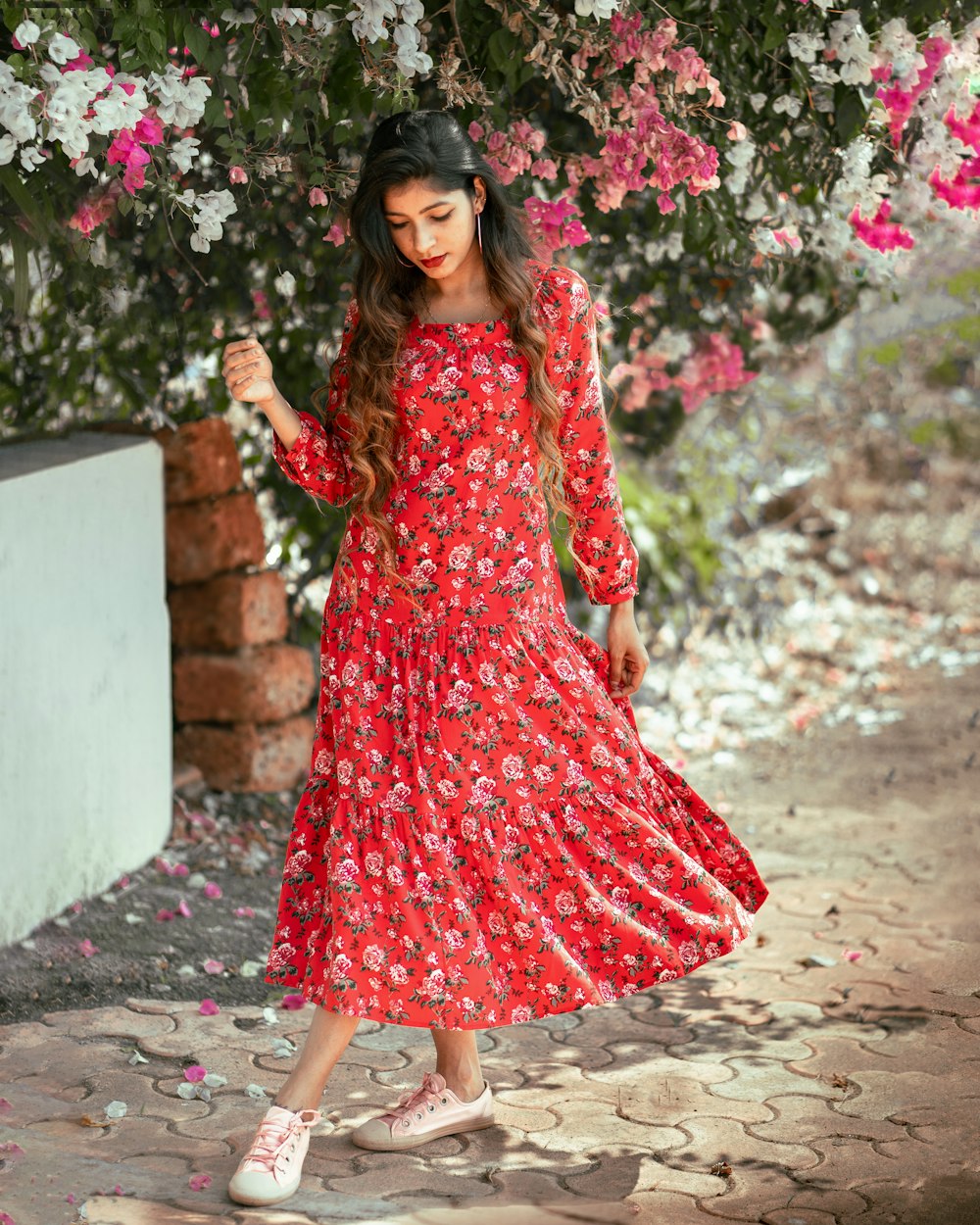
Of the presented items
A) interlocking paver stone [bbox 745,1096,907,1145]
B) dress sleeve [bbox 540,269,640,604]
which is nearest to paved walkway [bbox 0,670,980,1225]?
interlocking paver stone [bbox 745,1096,907,1145]

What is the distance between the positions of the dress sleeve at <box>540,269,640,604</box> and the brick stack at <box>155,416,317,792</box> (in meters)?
1.74

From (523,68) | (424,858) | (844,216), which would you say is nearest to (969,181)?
(844,216)

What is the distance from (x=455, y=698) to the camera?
2588 mm

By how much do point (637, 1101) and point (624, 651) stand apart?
0.82 m

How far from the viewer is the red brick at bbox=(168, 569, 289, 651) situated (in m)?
4.32

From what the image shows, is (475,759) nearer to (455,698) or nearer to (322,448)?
(455,698)

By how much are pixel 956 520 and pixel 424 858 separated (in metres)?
6.22

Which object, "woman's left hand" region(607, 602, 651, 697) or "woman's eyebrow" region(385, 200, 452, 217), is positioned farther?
"woman's left hand" region(607, 602, 651, 697)

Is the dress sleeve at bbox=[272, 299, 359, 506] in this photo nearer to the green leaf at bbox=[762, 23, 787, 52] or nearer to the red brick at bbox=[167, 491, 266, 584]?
the green leaf at bbox=[762, 23, 787, 52]

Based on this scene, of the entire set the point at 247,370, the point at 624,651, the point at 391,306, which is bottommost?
the point at 624,651

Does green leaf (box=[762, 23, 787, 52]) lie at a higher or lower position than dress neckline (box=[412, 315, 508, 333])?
higher

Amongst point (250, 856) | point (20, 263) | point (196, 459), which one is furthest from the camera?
point (196, 459)

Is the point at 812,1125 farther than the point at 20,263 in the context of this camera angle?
No

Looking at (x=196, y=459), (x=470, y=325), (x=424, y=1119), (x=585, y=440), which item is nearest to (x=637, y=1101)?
(x=424, y=1119)
